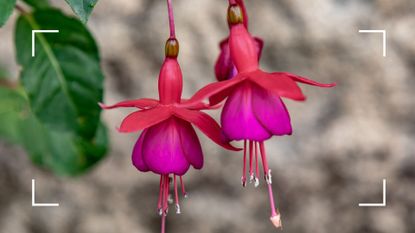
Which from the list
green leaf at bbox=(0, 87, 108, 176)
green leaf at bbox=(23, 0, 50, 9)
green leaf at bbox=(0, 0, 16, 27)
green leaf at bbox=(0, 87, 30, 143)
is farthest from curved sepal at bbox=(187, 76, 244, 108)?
green leaf at bbox=(0, 87, 30, 143)

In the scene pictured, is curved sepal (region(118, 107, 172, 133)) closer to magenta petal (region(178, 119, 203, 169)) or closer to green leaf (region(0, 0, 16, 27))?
magenta petal (region(178, 119, 203, 169))

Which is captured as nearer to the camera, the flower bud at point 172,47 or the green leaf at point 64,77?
the flower bud at point 172,47

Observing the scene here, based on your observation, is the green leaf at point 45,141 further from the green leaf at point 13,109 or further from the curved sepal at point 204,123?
the curved sepal at point 204,123

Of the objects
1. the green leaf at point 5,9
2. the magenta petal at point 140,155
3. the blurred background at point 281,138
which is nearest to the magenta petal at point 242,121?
the magenta petal at point 140,155

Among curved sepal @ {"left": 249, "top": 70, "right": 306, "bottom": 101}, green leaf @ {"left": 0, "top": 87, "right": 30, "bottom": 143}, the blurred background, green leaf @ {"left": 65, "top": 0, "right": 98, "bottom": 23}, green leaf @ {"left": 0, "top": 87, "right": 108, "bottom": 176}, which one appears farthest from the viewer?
the blurred background

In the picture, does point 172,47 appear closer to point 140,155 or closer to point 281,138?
point 140,155

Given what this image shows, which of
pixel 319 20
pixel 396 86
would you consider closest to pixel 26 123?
pixel 319 20

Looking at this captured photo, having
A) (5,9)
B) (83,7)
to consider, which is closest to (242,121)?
(83,7)
